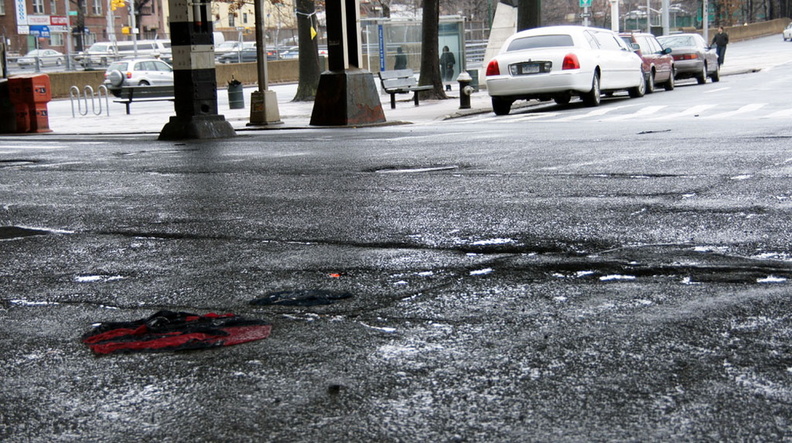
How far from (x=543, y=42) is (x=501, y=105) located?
1615 millimetres

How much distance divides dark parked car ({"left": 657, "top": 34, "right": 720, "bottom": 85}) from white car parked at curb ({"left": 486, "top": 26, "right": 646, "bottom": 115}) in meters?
9.57

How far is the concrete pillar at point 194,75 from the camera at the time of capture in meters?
17.2

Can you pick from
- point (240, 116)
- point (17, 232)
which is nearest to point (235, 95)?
point (240, 116)

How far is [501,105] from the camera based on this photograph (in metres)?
23.0

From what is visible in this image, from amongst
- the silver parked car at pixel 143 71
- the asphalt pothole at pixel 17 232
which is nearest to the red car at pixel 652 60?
the asphalt pothole at pixel 17 232

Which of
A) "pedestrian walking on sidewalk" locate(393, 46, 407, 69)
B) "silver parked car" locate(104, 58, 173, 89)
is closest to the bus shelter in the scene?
"pedestrian walking on sidewalk" locate(393, 46, 407, 69)

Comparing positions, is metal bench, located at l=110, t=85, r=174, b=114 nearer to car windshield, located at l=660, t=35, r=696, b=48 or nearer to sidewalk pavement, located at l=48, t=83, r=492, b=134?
sidewalk pavement, located at l=48, t=83, r=492, b=134

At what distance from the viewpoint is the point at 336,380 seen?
3191 millimetres

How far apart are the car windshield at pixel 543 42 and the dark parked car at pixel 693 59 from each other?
11.0 m

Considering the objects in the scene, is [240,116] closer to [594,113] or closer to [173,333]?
[594,113]

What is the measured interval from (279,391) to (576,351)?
3.23ft

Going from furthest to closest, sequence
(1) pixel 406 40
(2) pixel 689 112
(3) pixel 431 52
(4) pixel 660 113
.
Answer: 1. (1) pixel 406 40
2. (3) pixel 431 52
3. (4) pixel 660 113
4. (2) pixel 689 112

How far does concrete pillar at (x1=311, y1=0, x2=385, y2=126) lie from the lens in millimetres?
19781

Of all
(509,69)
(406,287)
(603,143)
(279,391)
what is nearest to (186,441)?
(279,391)
